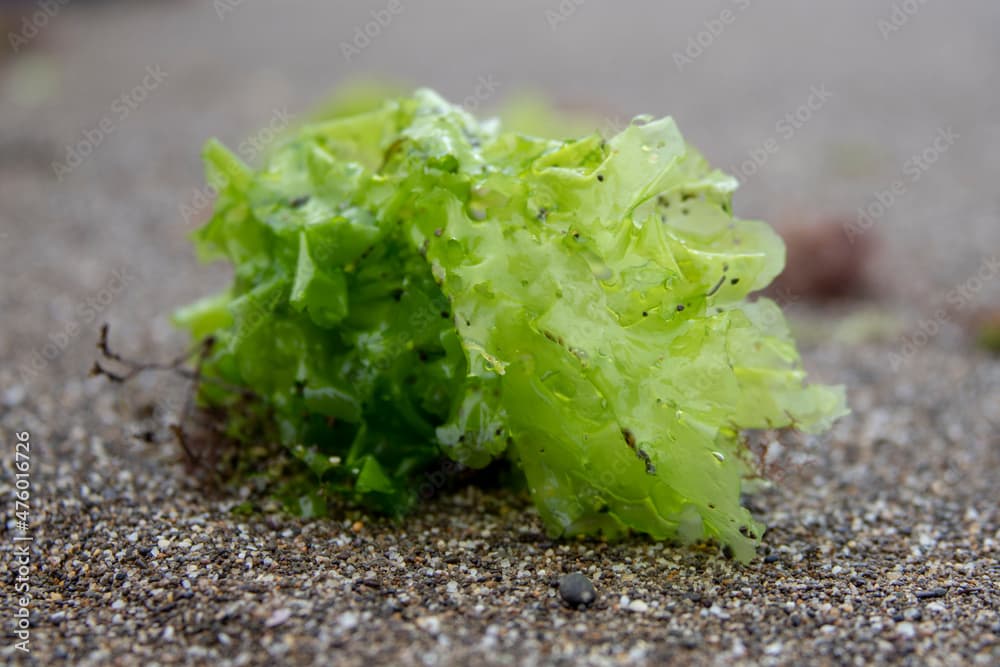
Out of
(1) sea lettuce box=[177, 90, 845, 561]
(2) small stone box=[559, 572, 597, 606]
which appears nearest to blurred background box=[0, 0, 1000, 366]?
(1) sea lettuce box=[177, 90, 845, 561]

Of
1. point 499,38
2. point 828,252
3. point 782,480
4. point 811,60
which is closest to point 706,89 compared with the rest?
point 811,60

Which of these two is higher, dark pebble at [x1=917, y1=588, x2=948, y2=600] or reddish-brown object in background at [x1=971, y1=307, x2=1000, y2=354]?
reddish-brown object in background at [x1=971, y1=307, x2=1000, y2=354]

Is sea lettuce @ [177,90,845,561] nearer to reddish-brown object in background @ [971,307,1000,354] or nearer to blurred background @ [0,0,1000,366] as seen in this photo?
blurred background @ [0,0,1000,366]

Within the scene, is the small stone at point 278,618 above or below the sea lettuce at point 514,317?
below

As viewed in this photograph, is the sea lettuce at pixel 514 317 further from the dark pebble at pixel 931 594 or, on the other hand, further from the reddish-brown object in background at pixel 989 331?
the reddish-brown object in background at pixel 989 331

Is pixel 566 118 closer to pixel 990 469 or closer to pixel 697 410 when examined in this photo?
pixel 990 469

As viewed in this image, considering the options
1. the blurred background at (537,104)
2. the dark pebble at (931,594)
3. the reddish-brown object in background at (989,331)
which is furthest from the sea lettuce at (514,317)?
the reddish-brown object in background at (989,331)
